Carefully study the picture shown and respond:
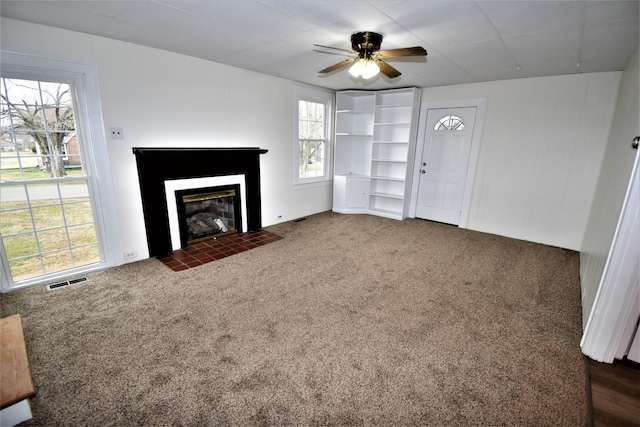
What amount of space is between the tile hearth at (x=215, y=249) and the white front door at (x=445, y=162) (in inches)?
116

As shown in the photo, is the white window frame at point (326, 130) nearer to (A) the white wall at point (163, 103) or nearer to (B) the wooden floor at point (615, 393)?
(A) the white wall at point (163, 103)

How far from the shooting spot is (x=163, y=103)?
328 cm

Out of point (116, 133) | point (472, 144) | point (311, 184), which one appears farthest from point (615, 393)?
point (116, 133)

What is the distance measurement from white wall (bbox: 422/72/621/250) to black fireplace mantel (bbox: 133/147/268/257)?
12.5ft

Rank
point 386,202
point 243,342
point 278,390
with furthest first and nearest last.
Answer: point 386,202 < point 243,342 < point 278,390

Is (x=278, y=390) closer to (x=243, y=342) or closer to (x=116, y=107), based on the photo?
(x=243, y=342)

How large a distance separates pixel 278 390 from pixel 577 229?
4565 mm

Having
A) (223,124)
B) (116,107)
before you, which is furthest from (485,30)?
(116,107)

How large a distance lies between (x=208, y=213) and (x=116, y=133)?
1.48m

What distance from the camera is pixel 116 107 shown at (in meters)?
2.94

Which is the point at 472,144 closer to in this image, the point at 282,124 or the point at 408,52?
the point at 408,52

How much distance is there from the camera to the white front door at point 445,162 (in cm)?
468

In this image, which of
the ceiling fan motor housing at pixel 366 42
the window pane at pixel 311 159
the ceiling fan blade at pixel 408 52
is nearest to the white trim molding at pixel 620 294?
the ceiling fan blade at pixel 408 52

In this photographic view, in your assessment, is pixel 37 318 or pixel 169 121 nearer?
pixel 37 318
